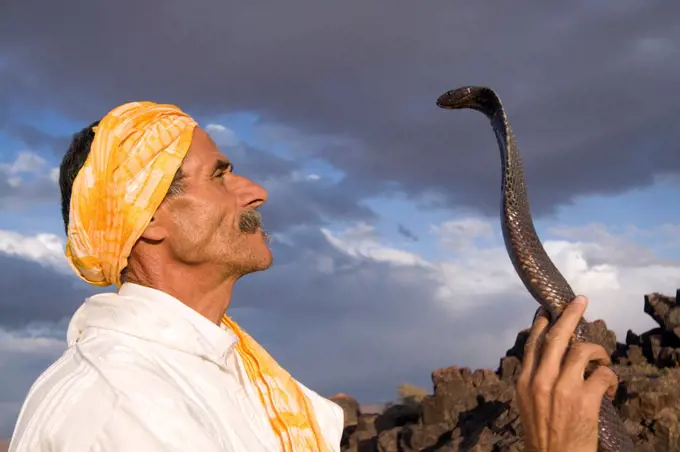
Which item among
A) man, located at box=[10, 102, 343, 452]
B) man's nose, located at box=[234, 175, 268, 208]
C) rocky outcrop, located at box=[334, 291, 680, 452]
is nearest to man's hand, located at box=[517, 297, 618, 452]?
man, located at box=[10, 102, 343, 452]

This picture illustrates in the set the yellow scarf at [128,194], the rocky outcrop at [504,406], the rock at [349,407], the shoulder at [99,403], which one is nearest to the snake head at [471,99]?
the yellow scarf at [128,194]

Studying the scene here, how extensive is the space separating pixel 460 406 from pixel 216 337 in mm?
26973

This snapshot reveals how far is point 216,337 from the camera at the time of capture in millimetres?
3426

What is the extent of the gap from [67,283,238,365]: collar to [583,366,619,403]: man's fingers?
4.49ft

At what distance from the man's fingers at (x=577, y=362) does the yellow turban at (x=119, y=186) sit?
177 cm

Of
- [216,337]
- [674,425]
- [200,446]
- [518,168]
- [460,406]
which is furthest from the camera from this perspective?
[460,406]

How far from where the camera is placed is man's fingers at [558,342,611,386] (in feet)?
9.07

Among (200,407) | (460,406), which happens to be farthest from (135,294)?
(460,406)

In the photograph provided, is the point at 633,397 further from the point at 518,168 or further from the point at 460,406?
the point at 518,168

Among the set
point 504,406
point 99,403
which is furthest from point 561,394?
point 504,406

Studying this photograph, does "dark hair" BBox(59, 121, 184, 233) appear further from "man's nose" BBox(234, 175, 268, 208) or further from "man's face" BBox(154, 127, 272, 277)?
"man's nose" BBox(234, 175, 268, 208)

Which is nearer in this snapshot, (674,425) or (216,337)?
(216,337)

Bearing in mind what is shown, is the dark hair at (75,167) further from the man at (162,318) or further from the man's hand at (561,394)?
the man's hand at (561,394)

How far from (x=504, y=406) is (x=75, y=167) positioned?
77.1ft
